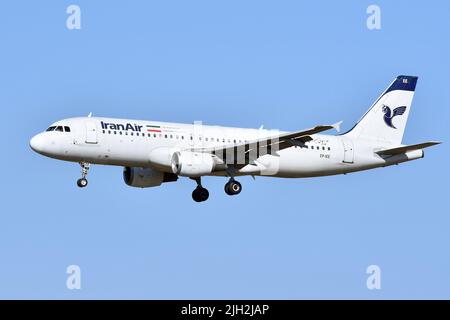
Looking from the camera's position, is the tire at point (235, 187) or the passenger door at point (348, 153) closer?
the tire at point (235, 187)

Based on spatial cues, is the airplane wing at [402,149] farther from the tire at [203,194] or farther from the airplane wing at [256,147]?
the tire at [203,194]

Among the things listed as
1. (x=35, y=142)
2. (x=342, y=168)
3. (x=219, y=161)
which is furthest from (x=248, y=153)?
(x=35, y=142)

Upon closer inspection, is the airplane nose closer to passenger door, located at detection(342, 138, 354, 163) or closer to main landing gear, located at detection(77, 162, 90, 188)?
main landing gear, located at detection(77, 162, 90, 188)

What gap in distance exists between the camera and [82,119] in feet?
198

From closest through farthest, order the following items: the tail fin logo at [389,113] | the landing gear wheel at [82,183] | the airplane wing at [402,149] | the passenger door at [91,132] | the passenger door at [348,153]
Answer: the passenger door at [91,132] < the landing gear wheel at [82,183] < the airplane wing at [402,149] < the passenger door at [348,153] < the tail fin logo at [389,113]

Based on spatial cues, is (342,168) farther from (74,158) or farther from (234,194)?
(74,158)

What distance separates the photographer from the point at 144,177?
64000 millimetres

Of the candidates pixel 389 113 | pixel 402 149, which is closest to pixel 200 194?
pixel 402 149

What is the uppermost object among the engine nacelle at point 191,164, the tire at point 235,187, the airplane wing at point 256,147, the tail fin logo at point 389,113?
the tail fin logo at point 389,113

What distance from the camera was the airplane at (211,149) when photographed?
5941cm

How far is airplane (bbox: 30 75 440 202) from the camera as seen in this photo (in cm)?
5941

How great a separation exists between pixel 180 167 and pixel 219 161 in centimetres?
278

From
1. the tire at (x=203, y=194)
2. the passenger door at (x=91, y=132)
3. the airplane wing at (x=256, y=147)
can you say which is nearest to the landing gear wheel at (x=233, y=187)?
the airplane wing at (x=256, y=147)

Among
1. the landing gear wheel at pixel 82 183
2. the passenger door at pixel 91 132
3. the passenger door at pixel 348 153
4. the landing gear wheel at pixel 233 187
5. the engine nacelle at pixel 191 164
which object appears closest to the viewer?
the passenger door at pixel 91 132
